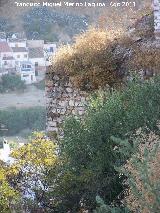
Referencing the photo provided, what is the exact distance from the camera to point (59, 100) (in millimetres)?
9367

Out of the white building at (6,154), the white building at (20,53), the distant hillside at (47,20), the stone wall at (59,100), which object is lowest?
the white building at (6,154)

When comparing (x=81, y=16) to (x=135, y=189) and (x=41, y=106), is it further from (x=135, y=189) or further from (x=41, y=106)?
(x=135, y=189)

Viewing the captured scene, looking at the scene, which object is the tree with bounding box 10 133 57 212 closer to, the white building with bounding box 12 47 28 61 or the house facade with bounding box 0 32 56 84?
the house facade with bounding box 0 32 56 84

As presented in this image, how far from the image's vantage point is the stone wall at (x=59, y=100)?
9094mm

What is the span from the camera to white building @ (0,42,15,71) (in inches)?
546

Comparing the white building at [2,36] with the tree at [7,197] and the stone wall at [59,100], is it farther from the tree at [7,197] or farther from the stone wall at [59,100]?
the tree at [7,197]

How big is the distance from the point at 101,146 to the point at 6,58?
8.65 metres

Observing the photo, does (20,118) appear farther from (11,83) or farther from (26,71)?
(26,71)

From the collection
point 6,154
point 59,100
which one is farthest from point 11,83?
point 6,154

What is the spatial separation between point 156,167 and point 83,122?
2.86 meters

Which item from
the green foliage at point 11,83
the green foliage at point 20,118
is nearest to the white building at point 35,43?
the green foliage at point 11,83

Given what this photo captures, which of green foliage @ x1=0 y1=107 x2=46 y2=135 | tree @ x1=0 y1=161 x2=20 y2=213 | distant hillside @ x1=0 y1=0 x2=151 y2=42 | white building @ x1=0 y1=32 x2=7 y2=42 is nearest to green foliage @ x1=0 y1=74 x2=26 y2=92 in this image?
green foliage @ x1=0 y1=107 x2=46 y2=135

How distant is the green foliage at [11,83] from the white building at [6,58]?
0.29 meters

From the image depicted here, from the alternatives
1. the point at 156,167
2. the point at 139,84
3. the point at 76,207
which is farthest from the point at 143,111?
the point at 156,167
